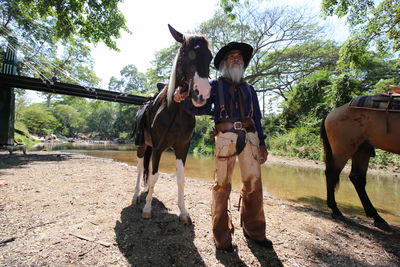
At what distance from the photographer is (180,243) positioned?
2.10 metres

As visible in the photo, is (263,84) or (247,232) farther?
(263,84)

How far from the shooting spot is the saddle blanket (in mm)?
2855

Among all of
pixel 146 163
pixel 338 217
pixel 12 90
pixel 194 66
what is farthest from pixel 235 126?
pixel 12 90

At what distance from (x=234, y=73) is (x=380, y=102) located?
2.45 metres

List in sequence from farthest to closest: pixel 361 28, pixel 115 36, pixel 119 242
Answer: pixel 115 36, pixel 361 28, pixel 119 242

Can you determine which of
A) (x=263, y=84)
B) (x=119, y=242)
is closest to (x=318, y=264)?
(x=119, y=242)

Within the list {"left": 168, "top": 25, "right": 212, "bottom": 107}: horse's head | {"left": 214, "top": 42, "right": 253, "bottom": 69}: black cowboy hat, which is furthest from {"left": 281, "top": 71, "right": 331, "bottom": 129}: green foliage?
{"left": 168, "top": 25, "right": 212, "bottom": 107}: horse's head

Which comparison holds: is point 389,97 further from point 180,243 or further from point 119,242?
point 119,242

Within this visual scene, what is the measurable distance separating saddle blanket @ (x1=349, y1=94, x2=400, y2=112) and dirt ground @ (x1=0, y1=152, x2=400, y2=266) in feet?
5.74

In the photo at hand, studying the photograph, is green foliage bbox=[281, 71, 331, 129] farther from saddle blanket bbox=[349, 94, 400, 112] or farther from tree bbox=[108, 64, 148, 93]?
tree bbox=[108, 64, 148, 93]

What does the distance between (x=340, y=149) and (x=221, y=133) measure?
2309 millimetres

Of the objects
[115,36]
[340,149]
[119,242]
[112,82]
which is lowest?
[119,242]

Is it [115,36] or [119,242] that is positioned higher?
[115,36]

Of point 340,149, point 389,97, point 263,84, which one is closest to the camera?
point 389,97
